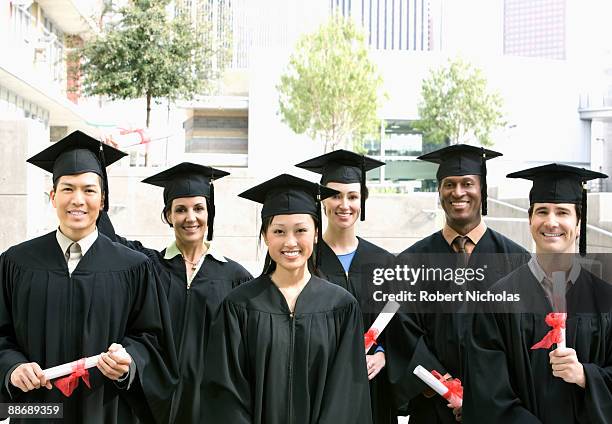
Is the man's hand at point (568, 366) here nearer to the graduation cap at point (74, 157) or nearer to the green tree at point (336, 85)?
the graduation cap at point (74, 157)

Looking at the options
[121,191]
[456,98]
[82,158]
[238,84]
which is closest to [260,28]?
[238,84]

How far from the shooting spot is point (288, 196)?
342 cm

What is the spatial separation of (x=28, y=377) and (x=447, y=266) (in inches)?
87.9

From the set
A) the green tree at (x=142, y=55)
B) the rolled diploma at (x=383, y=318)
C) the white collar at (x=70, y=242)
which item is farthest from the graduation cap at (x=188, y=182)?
the green tree at (x=142, y=55)

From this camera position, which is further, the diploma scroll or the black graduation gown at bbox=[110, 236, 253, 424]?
the black graduation gown at bbox=[110, 236, 253, 424]

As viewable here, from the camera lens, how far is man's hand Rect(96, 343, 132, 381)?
121 inches

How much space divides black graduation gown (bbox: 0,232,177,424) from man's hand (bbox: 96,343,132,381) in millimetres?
91

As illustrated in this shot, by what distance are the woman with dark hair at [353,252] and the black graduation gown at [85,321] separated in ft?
3.66

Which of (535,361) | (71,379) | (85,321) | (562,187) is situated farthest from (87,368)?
(562,187)

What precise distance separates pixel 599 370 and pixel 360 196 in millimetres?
1824

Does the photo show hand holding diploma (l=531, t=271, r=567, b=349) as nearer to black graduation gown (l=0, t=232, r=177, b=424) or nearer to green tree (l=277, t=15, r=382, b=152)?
black graduation gown (l=0, t=232, r=177, b=424)

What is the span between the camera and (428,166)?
36312mm

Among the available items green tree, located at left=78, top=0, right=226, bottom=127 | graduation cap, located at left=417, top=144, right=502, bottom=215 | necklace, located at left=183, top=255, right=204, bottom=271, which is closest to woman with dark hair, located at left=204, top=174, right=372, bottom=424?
necklace, located at left=183, top=255, right=204, bottom=271

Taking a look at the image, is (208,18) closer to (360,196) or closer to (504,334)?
(360,196)
